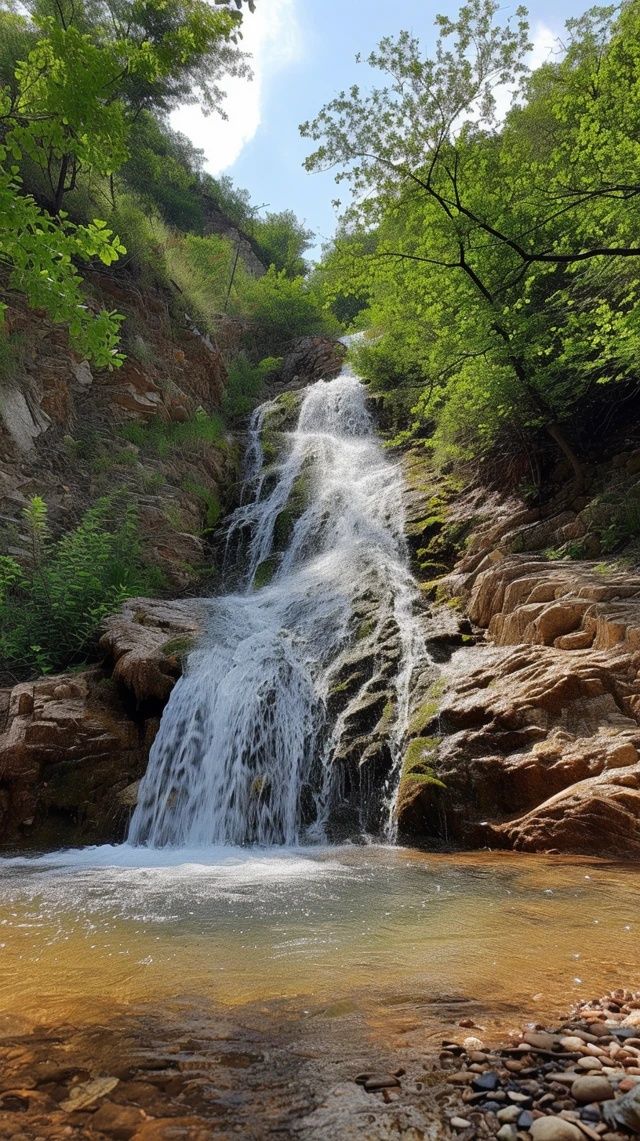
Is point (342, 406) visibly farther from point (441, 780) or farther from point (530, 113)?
point (441, 780)

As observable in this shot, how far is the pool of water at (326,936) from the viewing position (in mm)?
2613

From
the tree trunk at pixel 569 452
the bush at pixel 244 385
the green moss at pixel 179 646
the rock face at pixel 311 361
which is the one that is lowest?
the green moss at pixel 179 646

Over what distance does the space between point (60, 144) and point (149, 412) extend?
10.9 metres

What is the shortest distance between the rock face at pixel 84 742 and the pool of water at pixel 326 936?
61.7 inches

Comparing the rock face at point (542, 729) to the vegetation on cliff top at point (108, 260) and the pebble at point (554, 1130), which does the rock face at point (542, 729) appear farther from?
the vegetation on cliff top at point (108, 260)

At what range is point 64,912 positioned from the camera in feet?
13.4

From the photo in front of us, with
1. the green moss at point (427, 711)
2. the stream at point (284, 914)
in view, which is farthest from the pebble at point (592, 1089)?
the green moss at point (427, 711)

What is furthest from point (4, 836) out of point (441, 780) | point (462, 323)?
point (462, 323)

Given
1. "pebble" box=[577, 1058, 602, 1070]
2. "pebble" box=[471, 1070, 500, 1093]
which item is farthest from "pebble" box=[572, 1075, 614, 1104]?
"pebble" box=[471, 1070, 500, 1093]

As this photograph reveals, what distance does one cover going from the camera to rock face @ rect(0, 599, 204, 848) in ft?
23.4

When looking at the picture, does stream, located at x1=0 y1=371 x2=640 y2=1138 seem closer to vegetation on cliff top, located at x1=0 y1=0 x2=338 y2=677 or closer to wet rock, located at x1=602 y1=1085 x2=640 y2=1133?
wet rock, located at x1=602 y1=1085 x2=640 y2=1133

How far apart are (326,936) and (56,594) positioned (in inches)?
294

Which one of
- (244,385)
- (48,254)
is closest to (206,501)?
(244,385)

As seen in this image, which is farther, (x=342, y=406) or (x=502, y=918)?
(x=342, y=406)
